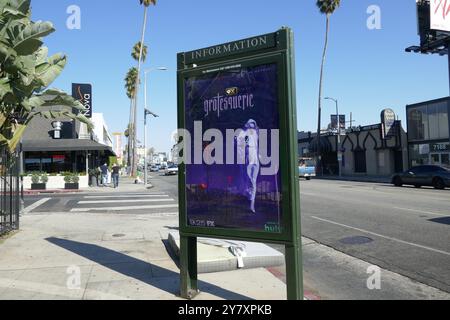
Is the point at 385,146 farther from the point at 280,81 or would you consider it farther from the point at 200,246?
the point at 280,81

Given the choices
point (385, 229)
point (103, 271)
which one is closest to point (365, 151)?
point (385, 229)

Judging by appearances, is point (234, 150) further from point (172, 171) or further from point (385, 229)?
point (172, 171)

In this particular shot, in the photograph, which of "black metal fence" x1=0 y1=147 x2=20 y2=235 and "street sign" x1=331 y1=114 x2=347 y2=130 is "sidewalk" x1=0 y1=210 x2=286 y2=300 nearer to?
"black metal fence" x1=0 y1=147 x2=20 y2=235

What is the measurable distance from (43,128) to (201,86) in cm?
3292

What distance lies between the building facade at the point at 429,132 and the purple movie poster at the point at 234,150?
110ft

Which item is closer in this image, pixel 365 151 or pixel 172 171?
pixel 365 151

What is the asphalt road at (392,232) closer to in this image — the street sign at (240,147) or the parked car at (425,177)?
the street sign at (240,147)

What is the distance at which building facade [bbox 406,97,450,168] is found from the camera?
35.7 m

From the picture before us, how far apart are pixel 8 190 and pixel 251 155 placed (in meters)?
8.62

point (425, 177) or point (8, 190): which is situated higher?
point (8, 190)

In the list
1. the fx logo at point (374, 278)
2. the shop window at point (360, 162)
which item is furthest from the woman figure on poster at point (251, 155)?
the shop window at point (360, 162)

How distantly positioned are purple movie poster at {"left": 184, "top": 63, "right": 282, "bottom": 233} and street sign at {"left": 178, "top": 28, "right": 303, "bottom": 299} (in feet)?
0.04

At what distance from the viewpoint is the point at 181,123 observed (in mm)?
5734

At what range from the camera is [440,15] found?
30.2 m
